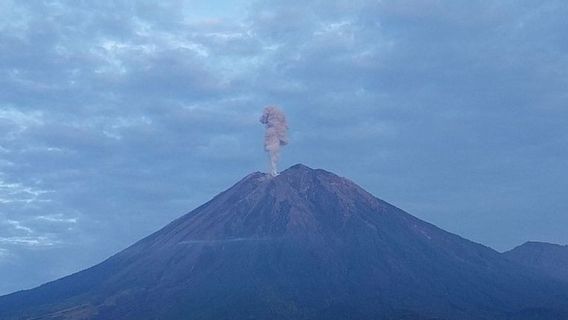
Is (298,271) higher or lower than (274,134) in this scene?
lower

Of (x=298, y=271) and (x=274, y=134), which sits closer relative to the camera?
(x=298, y=271)

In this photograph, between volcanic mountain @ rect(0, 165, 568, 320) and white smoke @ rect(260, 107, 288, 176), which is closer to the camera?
volcanic mountain @ rect(0, 165, 568, 320)

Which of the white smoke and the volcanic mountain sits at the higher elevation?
the white smoke

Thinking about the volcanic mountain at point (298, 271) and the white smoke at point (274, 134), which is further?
the white smoke at point (274, 134)

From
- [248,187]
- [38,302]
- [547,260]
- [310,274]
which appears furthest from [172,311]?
[547,260]

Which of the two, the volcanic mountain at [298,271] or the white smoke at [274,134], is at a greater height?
the white smoke at [274,134]
